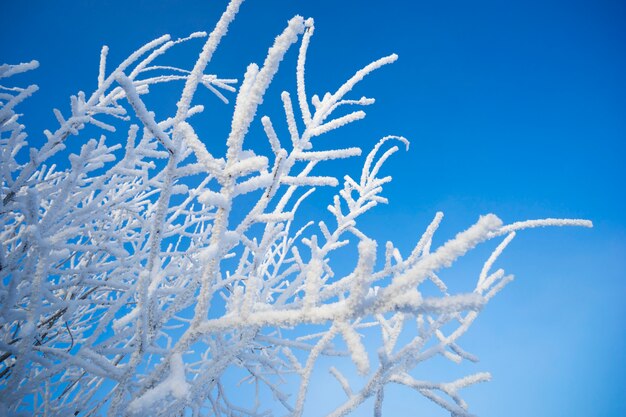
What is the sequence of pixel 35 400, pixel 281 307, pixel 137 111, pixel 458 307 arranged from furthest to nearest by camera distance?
pixel 35 400, pixel 281 307, pixel 137 111, pixel 458 307

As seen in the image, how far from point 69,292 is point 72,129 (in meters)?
1.72

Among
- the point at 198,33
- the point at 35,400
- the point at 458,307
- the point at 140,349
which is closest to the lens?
the point at 458,307

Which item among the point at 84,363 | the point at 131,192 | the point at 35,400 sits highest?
the point at 131,192

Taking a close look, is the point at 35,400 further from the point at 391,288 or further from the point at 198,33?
the point at 391,288

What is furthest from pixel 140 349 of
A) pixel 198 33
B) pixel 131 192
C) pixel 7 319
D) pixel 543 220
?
pixel 198 33

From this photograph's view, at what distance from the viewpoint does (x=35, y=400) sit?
3.54m

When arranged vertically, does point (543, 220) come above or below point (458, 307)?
above

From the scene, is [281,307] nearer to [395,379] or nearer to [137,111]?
[395,379]

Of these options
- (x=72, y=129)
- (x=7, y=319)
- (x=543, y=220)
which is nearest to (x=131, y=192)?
(x=72, y=129)

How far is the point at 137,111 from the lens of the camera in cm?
99

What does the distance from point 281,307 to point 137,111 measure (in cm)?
146

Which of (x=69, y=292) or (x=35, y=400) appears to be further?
(x=35, y=400)

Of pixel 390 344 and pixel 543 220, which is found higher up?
pixel 543 220

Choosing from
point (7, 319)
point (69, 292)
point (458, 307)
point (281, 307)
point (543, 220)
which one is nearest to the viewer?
point (458, 307)
